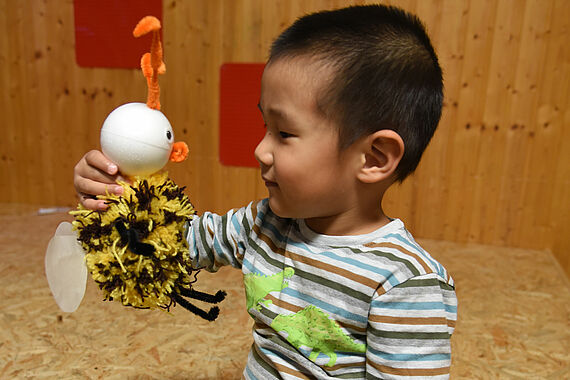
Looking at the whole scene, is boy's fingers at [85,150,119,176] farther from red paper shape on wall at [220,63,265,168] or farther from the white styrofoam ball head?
red paper shape on wall at [220,63,265,168]

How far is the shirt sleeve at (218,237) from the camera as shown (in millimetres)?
851

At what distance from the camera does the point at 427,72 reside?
2.33 ft

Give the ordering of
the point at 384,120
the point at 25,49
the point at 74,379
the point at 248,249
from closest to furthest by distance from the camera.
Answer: the point at 384,120 → the point at 248,249 → the point at 74,379 → the point at 25,49

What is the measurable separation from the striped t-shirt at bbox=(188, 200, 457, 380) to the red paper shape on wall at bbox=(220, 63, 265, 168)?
5.30ft

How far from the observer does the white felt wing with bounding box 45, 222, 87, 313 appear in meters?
0.75

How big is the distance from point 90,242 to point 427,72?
0.56 metres

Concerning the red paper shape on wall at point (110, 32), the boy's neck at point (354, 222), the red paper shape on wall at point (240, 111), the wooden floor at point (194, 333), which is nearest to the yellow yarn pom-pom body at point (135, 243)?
the boy's neck at point (354, 222)

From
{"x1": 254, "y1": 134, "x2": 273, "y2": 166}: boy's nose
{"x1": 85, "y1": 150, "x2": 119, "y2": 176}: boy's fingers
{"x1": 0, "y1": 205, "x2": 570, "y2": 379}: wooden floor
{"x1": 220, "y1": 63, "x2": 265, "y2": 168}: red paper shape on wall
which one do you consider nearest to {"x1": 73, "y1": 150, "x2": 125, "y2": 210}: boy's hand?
{"x1": 85, "y1": 150, "x2": 119, "y2": 176}: boy's fingers

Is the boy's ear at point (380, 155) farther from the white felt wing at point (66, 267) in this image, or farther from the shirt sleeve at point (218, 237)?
the white felt wing at point (66, 267)

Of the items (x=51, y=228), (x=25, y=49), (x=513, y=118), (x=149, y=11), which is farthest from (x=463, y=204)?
(x=25, y=49)

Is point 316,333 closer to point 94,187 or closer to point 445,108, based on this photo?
point 94,187

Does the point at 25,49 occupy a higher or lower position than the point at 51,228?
higher

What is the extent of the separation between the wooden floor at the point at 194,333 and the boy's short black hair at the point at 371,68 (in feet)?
3.16

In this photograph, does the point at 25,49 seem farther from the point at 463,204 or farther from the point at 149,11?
the point at 463,204
